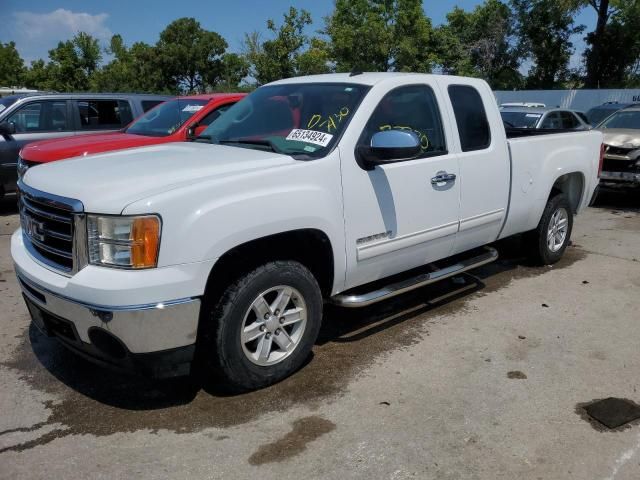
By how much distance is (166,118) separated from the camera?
7.91m

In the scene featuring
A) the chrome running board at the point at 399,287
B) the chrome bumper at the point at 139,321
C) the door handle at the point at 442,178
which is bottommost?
the chrome running board at the point at 399,287

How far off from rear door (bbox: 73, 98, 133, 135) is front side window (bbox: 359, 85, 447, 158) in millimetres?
6645

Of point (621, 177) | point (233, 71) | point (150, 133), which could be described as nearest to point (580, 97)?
point (621, 177)

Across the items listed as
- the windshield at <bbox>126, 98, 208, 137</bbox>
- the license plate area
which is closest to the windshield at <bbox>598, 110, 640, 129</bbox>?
the windshield at <bbox>126, 98, 208, 137</bbox>

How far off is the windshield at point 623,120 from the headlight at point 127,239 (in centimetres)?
1066

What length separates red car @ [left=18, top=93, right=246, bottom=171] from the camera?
6855mm

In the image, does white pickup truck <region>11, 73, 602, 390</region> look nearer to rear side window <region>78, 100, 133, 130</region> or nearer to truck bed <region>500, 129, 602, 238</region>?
truck bed <region>500, 129, 602, 238</region>

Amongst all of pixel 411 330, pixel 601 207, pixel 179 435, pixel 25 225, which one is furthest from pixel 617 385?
pixel 601 207

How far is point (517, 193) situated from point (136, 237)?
3.57m

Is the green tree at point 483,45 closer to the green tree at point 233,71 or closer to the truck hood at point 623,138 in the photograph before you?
the green tree at point 233,71

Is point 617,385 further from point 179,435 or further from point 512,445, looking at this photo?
point 179,435

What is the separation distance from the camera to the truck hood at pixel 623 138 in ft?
32.7

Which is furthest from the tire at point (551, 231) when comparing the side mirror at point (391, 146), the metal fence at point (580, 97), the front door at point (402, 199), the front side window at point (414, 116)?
the metal fence at point (580, 97)

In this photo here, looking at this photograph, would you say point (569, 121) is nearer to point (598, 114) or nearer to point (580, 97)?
point (598, 114)
